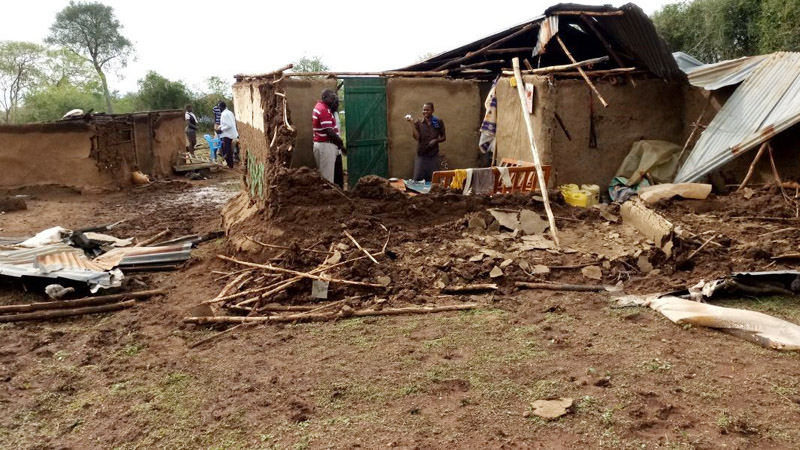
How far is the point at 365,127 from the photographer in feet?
36.7

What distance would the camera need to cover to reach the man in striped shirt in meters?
8.98

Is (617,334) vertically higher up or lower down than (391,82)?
lower down

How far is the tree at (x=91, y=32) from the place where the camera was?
38.1 meters

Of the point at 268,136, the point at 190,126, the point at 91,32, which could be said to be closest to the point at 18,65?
the point at 91,32

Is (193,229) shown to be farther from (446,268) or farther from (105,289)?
(446,268)

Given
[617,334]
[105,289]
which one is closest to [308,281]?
[105,289]

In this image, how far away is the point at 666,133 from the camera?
33.6ft

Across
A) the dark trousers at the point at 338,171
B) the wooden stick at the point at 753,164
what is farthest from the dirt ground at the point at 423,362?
the dark trousers at the point at 338,171

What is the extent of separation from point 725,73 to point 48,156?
13991mm

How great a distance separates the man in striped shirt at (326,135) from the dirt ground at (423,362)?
5.67 feet

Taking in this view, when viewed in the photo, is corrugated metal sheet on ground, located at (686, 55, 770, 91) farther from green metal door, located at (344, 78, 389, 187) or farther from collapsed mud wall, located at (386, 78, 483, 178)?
green metal door, located at (344, 78, 389, 187)

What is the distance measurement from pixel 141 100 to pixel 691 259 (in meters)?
31.7

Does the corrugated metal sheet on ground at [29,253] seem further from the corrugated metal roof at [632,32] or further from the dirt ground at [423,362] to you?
the corrugated metal roof at [632,32]

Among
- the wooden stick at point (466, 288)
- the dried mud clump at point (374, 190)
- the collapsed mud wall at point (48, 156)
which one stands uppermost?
the collapsed mud wall at point (48, 156)
